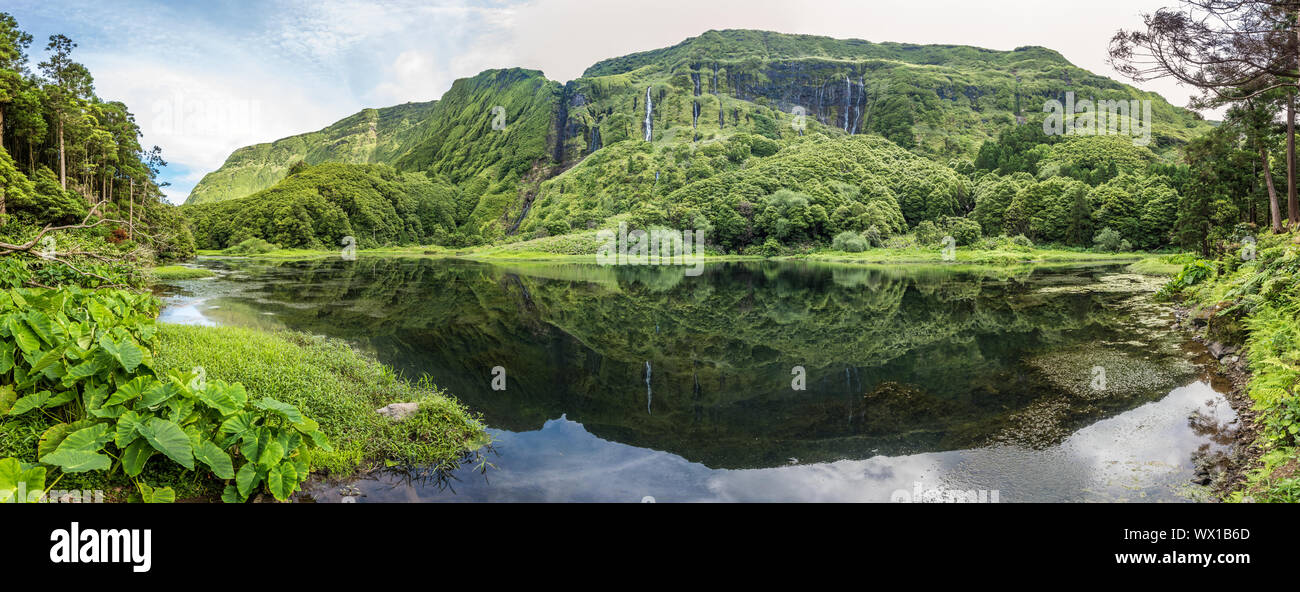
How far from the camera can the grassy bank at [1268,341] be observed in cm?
696

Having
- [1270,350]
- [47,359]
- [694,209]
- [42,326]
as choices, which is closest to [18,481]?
[47,359]

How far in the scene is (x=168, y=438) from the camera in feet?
19.8

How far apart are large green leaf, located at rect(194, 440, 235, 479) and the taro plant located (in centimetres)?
1

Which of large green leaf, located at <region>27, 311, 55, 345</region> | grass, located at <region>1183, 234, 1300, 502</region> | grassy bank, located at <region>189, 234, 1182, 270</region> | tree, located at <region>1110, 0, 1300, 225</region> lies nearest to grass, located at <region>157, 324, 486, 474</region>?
large green leaf, located at <region>27, 311, 55, 345</region>

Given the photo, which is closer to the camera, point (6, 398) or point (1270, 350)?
point (6, 398)

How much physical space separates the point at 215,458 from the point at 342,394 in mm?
4050

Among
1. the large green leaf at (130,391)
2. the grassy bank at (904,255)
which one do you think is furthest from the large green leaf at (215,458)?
the grassy bank at (904,255)

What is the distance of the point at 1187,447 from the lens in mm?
8734

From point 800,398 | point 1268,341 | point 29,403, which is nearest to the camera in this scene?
point 29,403

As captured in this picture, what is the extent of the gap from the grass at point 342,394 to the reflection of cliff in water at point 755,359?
1361 millimetres

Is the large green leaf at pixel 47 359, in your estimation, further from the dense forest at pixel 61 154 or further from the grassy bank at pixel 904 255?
the grassy bank at pixel 904 255

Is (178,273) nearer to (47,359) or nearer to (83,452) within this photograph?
(47,359)

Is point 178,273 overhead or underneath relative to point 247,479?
overhead
